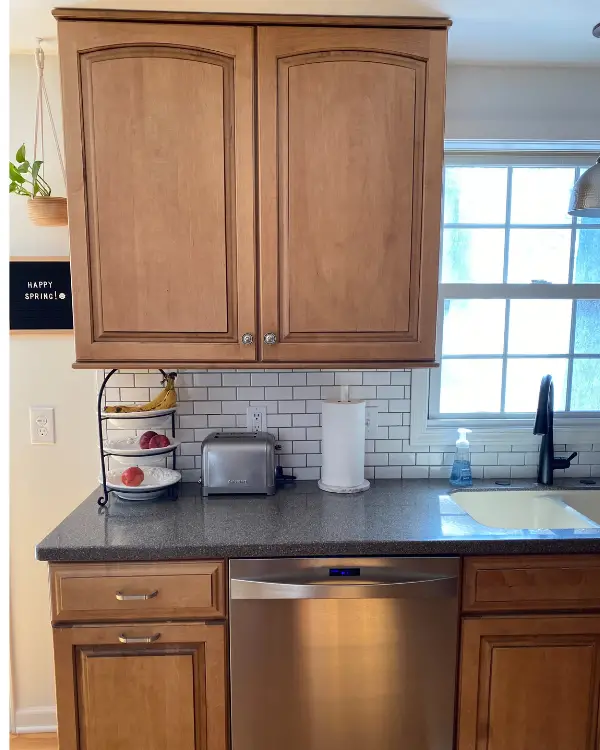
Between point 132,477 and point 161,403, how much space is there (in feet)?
0.88

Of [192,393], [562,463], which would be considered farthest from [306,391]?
[562,463]

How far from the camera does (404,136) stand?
1.67m

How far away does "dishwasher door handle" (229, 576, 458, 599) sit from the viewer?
1.53 metres

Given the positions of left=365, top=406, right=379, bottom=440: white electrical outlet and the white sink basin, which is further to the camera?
left=365, top=406, right=379, bottom=440: white electrical outlet

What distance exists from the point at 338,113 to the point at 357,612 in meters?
1.43

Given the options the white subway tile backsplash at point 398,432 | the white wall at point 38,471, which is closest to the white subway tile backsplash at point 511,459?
the white subway tile backsplash at point 398,432

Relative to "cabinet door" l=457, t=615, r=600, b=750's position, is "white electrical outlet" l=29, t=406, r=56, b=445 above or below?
above

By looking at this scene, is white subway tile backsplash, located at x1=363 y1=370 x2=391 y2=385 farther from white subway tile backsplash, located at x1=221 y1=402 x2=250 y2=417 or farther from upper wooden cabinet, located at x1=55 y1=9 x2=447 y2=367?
white subway tile backsplash, located at x1=221 y1=402 x2=250 y2=417

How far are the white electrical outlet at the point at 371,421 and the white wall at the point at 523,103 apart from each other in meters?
1.04

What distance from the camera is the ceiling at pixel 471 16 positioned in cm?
158

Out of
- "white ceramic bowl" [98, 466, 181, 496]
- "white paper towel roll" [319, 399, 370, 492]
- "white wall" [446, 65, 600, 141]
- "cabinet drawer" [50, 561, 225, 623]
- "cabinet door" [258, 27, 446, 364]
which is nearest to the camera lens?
"cabinet drawer" [50, 561, 225, 623]

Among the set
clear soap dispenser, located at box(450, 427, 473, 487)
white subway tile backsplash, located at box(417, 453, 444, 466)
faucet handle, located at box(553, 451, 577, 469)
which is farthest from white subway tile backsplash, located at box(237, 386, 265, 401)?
faucet handle, located at box(553, 451, 577, 469)

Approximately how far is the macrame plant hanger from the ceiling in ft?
0.30

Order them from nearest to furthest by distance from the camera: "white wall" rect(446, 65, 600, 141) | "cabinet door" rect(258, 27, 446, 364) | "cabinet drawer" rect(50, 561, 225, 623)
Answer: "cabinet drawer" rect(50, 561, 225, 623) → "cabinet door" rect(258, 27, 446, 364) → "white wall" rect(446, 65, 600, 141)
